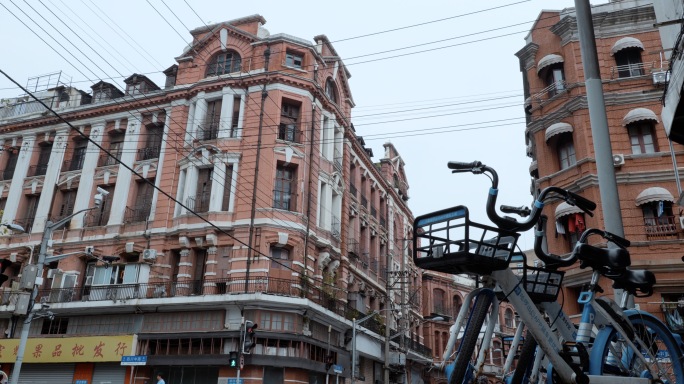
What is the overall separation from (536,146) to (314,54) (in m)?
13.1

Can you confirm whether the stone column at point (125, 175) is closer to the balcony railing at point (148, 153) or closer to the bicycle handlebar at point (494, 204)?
the balcony railing at point (148, 153)

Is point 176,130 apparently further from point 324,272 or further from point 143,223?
point 324,272

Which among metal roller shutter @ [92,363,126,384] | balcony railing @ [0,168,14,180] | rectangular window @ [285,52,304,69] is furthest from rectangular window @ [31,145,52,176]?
rectangular window @ [285,52,304,69]

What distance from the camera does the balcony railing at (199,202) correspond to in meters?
28.8

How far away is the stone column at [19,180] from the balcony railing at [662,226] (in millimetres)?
31383

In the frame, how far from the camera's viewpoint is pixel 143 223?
98.0 ft

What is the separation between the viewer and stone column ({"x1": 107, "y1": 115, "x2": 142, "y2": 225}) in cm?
3073

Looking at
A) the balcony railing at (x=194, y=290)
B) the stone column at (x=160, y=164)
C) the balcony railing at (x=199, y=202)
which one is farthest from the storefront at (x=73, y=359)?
the balcony railing at (x=199, y=202)

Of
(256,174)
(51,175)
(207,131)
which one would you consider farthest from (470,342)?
(51,175)

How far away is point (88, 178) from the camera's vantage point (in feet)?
106

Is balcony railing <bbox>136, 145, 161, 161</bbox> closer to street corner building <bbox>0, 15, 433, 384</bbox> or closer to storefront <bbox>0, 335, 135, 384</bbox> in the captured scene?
street corner building <bbox>0, 15, 433, 384</bbox>

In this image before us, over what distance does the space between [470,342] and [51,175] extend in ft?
112

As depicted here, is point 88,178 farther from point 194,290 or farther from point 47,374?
point 47,374

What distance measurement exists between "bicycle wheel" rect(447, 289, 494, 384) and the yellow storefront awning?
24288 millimetres
